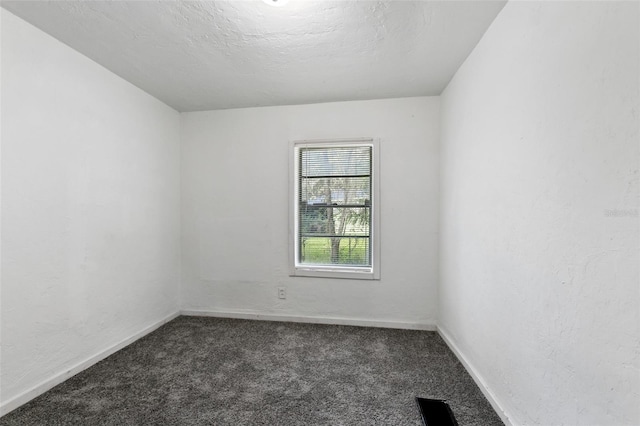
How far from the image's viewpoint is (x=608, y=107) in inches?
34.4

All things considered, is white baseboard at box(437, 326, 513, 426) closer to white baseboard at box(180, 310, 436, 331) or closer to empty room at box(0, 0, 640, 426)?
empty room at box(0, 0, 640, 426)

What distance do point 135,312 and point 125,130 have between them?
1633 millimetres

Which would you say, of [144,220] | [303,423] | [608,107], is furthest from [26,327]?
[608,107]

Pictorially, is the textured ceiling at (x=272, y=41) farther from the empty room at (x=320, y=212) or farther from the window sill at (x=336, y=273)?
the window sill at (x=336, y=273)

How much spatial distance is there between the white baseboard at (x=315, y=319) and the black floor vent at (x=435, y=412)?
1.04 meters

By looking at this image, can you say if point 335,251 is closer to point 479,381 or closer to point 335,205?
point 335,205

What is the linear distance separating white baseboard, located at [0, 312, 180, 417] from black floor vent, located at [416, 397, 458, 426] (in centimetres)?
234

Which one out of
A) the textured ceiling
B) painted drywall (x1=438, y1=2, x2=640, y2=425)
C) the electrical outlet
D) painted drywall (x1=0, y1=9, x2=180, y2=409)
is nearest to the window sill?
the electrical outlet

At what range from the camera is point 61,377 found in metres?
1.81

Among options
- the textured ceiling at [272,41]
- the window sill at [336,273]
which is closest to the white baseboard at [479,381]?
the window sill at [336,273]

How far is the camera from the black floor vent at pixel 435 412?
1467mm

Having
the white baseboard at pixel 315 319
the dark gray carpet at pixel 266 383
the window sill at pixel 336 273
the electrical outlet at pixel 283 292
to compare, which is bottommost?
the dark gray carpet at pixel 266 383

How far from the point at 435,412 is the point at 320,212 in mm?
1911

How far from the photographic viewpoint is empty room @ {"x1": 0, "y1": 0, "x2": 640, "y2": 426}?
100cm
